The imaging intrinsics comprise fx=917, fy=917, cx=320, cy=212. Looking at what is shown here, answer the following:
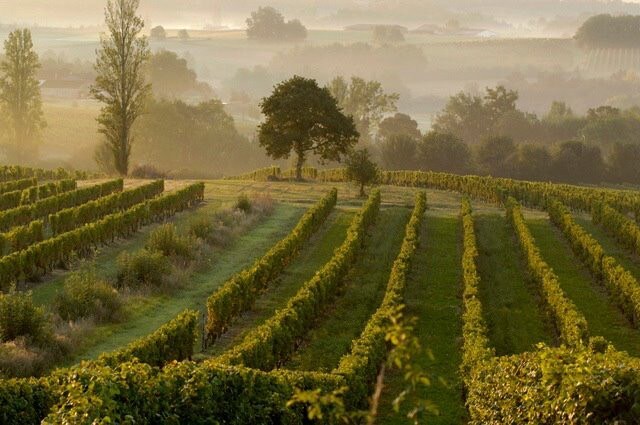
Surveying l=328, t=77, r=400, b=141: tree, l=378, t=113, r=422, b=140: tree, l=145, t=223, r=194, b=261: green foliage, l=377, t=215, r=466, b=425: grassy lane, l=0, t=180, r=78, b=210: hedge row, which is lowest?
l=377, t=215, r=466, b=425: grassy lane

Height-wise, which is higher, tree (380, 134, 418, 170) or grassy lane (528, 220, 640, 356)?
tree (380, 134, 418, 170)

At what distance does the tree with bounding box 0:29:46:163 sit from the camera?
341 feet

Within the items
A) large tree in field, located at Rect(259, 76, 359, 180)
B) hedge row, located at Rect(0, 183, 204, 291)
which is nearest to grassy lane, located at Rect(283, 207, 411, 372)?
hedge row, located at Rect(0, 183, 204, 291)

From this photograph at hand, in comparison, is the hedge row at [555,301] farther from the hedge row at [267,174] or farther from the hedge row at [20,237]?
the hedge row at [267,174]

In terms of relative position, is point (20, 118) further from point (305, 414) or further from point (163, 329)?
point (305, 414)

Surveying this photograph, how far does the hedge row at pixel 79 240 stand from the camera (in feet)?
Result: 113

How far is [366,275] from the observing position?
3884 centimetres

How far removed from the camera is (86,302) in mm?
31047

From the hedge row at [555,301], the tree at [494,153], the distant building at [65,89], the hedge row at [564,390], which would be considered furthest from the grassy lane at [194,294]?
the distant building at [65,89]

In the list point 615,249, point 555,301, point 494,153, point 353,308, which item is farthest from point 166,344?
point 494,153

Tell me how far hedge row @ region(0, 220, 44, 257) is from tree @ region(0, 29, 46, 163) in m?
67.9

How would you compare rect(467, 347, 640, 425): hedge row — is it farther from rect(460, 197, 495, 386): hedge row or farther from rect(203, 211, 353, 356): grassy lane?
rect(203, 211, 353, 356): grassy lane

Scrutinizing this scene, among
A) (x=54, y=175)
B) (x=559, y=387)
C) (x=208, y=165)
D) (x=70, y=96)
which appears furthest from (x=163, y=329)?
(x=70, y=96)

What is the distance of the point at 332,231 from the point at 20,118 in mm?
73015
